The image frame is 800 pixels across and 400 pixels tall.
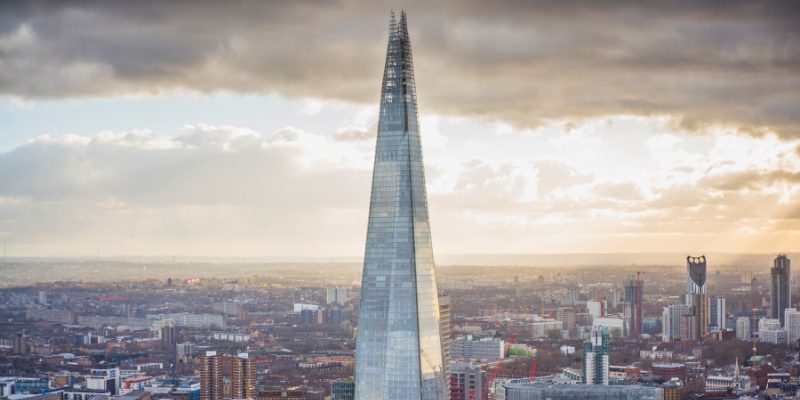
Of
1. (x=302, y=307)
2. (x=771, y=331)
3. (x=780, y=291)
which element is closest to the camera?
(x=771, y=331)

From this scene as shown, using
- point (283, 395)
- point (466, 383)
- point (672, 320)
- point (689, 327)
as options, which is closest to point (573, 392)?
point (466, 383)

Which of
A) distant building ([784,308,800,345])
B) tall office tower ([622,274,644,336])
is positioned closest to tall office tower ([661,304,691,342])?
tall office tower ([622,274,644,336])

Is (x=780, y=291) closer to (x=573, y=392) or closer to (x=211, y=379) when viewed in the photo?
(x=211, y=379)

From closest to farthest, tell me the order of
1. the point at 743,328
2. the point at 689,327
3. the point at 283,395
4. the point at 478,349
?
the point at 283,395
the point at 478,349
the point at 743,328
the point at 689,327

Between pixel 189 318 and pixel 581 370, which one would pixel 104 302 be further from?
pixel 581 370

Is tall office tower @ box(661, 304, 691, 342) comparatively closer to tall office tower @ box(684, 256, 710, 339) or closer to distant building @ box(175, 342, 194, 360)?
tall office tower @ box(684, 256, 710, 339)

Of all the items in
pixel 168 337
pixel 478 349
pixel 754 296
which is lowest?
pixel 168 337

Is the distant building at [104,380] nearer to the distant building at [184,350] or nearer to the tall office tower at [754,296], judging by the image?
the distant building at [184,350]
